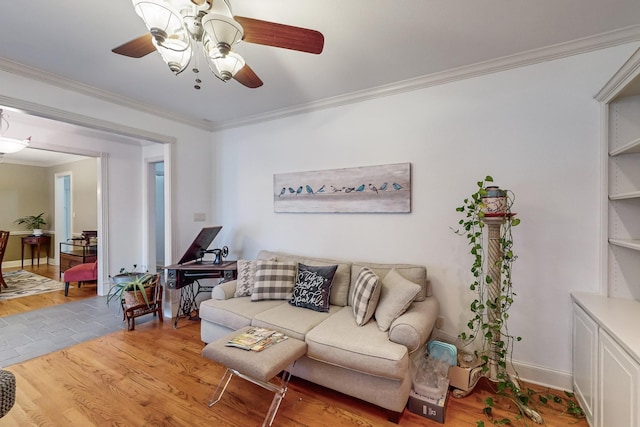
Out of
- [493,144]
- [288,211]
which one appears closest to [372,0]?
[493,144]

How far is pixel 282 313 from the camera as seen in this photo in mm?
2412

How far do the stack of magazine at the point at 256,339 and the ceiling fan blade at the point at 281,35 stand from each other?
1.86 m

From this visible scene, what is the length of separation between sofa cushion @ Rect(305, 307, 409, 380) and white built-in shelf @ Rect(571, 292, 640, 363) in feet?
3.47

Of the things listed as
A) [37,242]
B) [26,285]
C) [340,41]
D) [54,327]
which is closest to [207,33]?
[340,41]

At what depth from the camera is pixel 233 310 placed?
2.50 metres

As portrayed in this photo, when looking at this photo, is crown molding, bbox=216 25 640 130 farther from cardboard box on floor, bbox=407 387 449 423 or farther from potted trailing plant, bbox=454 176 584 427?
cardboard box on floor, bbox=407 387 449 423

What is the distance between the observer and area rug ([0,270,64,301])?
14.5 ft

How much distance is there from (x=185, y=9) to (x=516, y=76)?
2.47 metres

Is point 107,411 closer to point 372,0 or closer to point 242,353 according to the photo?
point 242,353

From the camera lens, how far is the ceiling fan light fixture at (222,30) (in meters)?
1.24

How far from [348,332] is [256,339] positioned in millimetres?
668

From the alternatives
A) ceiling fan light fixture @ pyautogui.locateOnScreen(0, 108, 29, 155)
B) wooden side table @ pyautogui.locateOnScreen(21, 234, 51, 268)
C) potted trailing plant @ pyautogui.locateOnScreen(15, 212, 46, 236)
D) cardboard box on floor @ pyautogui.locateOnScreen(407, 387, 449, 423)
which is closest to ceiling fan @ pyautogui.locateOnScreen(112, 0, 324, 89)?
cardboard box on floor @ pyautogui.locateOnScreen(407, 387, 449, 423)

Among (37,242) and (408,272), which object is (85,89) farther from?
(37,242)

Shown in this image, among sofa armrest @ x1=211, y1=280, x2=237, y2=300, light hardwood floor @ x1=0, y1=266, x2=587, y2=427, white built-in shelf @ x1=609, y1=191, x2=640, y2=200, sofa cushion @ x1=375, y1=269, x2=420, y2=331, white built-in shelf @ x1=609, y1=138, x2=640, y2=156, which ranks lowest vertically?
light hardwood floor @ x1=0, y1=266, x2=587, y2=427
